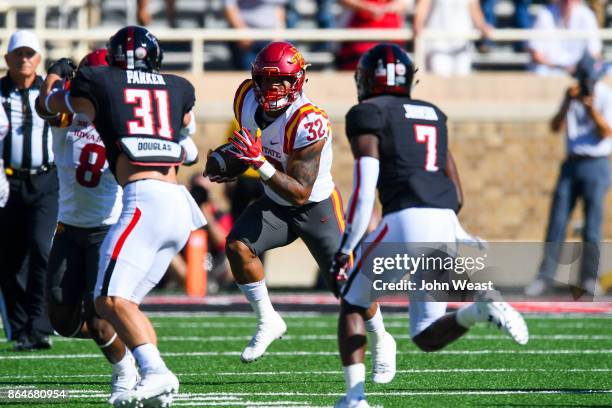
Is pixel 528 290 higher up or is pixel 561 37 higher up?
pixel 561 37

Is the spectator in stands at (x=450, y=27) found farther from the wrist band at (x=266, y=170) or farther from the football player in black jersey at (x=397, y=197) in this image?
the football player in black jersey at (x=397, y=197)

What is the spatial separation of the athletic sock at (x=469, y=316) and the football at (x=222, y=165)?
5.19 feet

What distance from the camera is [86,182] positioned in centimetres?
732

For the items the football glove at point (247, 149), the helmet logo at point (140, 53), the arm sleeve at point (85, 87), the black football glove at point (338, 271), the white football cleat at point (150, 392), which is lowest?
the white football cleat at point (150, 392)

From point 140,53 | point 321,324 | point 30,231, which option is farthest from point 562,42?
point 140,53

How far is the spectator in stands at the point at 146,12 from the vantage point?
1464cm

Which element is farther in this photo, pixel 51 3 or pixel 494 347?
pixel 51 3

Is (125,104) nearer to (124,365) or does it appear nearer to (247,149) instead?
(247,149)

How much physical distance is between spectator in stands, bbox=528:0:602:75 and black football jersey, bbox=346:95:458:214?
8.22 meters

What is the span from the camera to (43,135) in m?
9.08

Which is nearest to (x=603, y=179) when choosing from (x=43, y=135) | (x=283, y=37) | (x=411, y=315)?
(x=283, y=37)

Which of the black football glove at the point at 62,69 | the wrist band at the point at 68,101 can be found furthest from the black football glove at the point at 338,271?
the black football glove at the point at 62,69

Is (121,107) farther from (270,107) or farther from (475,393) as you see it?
(475,393)

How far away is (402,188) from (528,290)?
21.8ft
